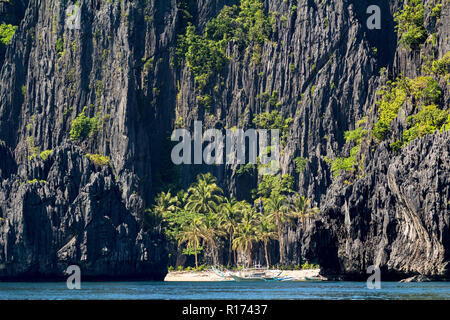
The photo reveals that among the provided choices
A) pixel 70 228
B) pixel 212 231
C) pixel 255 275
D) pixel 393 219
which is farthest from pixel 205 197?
pixel 393 219

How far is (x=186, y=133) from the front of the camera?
159 m

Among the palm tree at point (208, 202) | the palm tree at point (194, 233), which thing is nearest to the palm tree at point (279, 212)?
the palm tree at point (208, 202)

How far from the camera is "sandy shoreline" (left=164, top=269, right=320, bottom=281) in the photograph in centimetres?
12850

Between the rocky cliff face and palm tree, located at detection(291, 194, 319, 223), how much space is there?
2.27 metres

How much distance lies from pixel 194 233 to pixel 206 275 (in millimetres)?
7256

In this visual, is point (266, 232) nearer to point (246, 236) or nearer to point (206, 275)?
point (246, 236)

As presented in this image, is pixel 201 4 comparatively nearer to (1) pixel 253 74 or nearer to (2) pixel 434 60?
(1) pixel 253 74

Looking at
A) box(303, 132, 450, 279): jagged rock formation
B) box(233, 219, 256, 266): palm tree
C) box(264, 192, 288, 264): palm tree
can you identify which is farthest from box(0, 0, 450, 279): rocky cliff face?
box(233, 219, 256, 266): palm tree

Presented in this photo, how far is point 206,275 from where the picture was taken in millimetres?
136000

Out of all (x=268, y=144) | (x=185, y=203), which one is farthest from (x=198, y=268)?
(x=268, y=144)

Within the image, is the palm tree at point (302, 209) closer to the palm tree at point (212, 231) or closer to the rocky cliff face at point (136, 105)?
the rocky cliff face at point (136, 105)

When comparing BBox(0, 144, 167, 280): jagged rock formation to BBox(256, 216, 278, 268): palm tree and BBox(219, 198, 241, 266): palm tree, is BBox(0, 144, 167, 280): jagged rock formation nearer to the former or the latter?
BBox(219, 198, 241, 266): palm tree

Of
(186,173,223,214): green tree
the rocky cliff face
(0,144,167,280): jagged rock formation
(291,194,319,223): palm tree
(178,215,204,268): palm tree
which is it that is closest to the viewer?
(0,144,167,280): jagged rock formation
